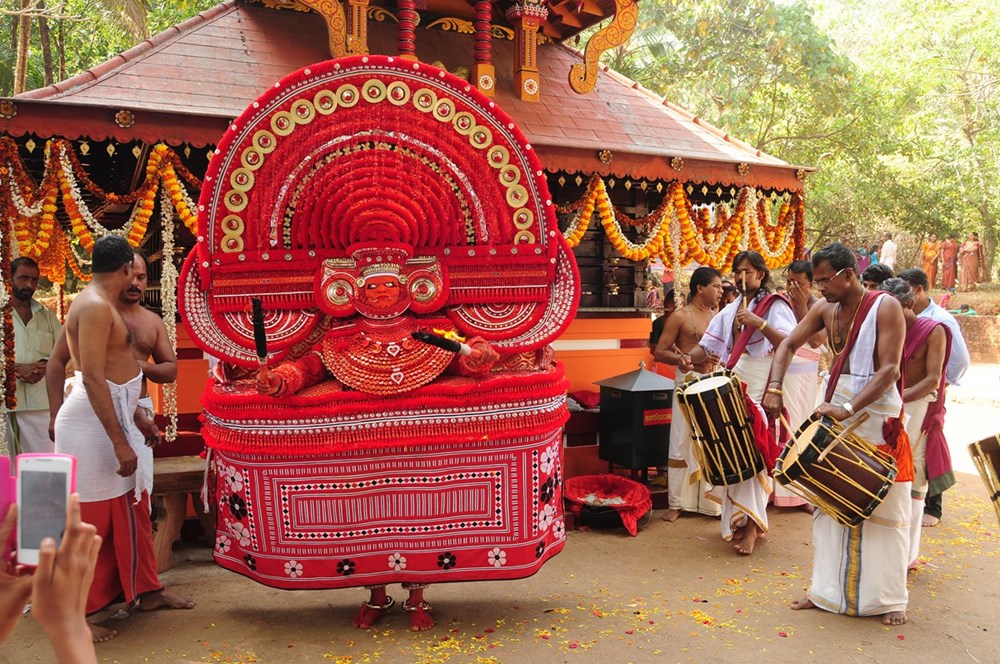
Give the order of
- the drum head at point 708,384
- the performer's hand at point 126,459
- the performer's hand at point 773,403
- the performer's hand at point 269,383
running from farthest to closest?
the drum head at point 708,384 < the performer's hand at point 773,403 < the performer's hand at point 126,459 < the performer's hand at point 269,383

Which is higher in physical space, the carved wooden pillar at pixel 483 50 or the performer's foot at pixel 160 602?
the carved wooden pillar at pixel 483 50

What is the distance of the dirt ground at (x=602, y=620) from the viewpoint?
3.83 metres

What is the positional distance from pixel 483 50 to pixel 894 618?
5.56m

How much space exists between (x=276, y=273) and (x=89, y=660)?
8.73ft

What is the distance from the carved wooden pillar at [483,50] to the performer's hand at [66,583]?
6.38 meters

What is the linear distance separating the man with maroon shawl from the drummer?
31.3 inches

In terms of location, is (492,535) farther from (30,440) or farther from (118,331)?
(30,440)

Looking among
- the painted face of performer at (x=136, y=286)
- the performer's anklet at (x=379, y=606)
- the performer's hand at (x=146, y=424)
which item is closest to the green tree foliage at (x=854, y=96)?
the painted face of performer at (x=136, y=286)

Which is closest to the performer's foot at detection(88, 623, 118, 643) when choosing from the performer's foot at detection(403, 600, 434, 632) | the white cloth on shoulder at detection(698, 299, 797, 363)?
the performer's foot at detection(403, 600, 434, 632)

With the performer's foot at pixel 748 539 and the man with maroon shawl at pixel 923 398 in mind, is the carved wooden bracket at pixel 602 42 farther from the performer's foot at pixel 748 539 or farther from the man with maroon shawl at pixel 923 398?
the performer's foot at pixel 748 539

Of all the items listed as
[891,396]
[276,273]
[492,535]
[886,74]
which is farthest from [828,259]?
[886,74]

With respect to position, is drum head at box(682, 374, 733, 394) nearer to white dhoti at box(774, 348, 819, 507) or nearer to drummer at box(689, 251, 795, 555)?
drummer at box(689, 251, 795, 555)

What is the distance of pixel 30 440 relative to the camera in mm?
5570

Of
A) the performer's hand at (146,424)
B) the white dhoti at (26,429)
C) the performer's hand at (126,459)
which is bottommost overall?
the white dhoti at (26,429)
